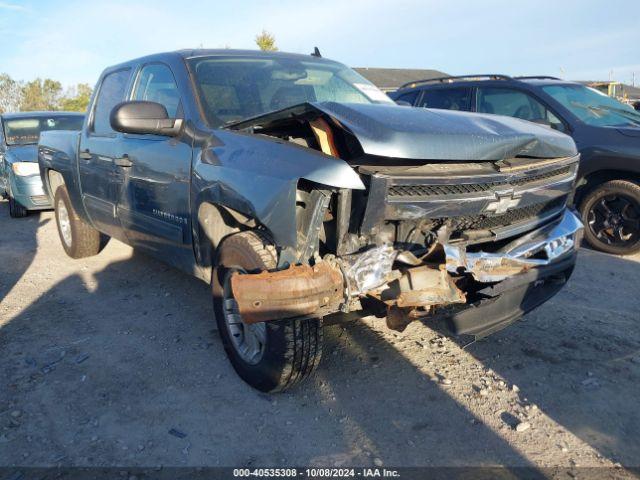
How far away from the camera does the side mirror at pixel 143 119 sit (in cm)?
308

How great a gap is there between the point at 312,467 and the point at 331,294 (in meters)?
0.77

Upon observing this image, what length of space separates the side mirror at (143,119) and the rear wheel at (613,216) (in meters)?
4.36

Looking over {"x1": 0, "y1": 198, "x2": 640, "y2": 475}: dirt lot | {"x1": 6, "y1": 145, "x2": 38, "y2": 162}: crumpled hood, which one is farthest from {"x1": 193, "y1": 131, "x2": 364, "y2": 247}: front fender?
{"x1": 6, "y1": 145, "x2": 38, "y2": 162}: crumpled hood

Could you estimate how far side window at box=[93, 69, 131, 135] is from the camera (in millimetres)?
4352

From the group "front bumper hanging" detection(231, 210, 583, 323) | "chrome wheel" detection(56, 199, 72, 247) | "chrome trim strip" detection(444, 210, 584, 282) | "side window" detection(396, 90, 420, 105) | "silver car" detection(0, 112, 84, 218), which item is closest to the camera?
"front bumper hanging" detection(231, 210, 583, 323)

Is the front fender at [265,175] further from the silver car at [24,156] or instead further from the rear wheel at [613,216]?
the silver car at [24,156]

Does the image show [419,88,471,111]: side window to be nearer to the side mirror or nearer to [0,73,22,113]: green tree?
the side mirror

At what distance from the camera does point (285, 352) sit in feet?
8.56

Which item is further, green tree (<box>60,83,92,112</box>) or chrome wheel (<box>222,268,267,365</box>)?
green tree (<box>60,83,92,112</box>)

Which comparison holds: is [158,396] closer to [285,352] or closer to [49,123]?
[285,352]

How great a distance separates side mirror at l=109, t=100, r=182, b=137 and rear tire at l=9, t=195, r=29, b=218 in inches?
235

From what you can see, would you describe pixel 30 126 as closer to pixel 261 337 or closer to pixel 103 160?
pixel 103 160

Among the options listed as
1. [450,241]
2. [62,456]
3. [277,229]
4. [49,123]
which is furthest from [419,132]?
[49,123]

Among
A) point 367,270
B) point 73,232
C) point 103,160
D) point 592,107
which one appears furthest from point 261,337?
point 592,107
